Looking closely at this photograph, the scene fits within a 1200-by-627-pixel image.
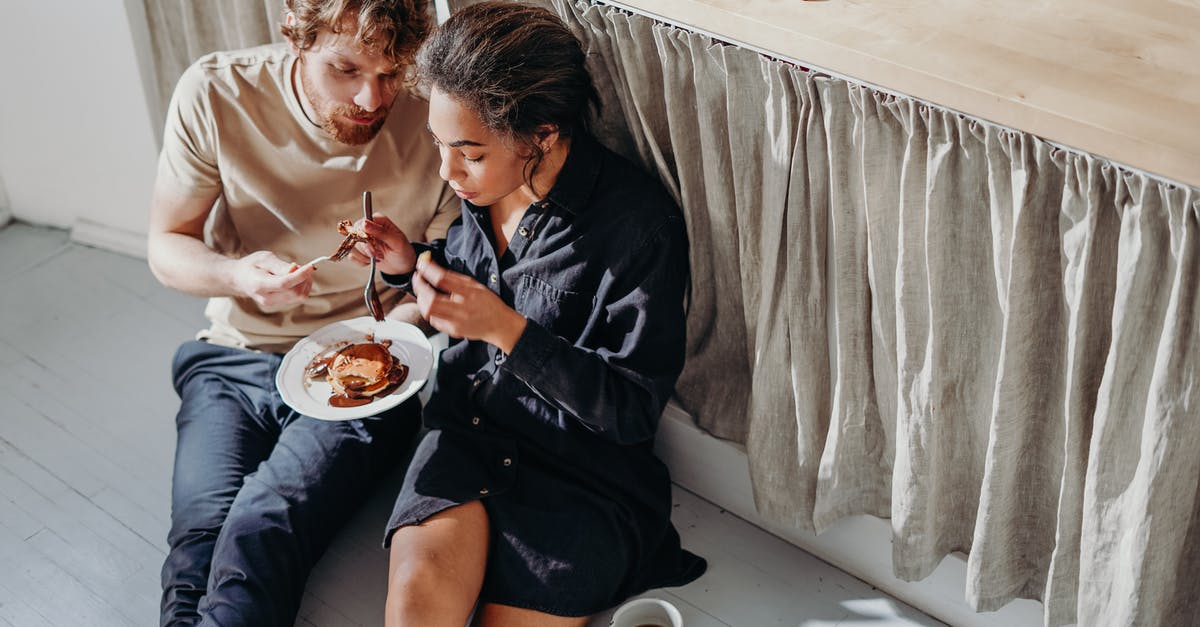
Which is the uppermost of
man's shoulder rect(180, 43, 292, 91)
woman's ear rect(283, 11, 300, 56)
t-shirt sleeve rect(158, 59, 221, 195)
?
woman's ear rect(283, 11, 300, 56)

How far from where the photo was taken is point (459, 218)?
217 cm

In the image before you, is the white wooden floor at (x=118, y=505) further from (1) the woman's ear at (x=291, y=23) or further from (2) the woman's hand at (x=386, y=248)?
(1) the woman's ear at (x=291, y=23)

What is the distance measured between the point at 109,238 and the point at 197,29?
0.71 m

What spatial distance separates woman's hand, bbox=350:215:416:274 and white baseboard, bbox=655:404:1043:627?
0.58 m

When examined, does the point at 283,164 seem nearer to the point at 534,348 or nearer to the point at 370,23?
the point at 370,23

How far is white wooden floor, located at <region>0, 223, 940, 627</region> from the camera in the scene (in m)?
2.15

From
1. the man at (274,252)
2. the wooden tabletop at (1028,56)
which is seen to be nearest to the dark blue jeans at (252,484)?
the man at (274,252)

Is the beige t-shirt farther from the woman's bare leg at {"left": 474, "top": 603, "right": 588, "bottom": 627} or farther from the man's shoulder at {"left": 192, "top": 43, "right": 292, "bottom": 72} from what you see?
the woman's bare leg at {"left": 474, "top": 603, "right": 588, "bottom": 627}

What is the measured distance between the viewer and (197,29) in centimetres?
269

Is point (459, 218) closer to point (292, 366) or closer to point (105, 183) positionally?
point (292, 366)

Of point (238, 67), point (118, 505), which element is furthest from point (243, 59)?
point (118, 505)

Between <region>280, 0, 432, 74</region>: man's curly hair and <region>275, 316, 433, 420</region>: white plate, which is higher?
<region>280, 0, 432, 74</region>: man's curly hair

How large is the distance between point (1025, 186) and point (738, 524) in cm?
102

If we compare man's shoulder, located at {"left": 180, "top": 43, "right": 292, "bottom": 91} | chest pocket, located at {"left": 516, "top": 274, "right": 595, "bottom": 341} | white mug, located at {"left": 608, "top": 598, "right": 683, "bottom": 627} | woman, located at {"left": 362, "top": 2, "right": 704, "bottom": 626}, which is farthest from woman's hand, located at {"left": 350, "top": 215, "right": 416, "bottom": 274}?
white mug, located at {"left": 608, "top": 598, "right": 683, "bottom": 627}
